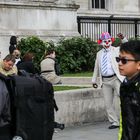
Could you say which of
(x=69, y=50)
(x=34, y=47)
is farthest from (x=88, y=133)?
(x=69, y=50)

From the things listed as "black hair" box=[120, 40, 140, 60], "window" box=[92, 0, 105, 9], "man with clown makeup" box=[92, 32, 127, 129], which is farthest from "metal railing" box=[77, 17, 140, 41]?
"black hair" box=[120, 40, 140, 60]

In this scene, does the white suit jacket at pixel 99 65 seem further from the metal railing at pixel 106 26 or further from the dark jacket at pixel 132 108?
the metal railing at pixel 106 26

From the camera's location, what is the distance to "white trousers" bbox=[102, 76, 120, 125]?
1224cm

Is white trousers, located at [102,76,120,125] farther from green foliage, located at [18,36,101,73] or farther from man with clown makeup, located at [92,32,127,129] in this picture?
green foliage, located at [18,36,101,73]

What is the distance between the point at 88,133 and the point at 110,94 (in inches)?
45.3

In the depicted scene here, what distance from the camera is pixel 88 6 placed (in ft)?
94.0

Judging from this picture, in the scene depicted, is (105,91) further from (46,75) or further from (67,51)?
(67,51)

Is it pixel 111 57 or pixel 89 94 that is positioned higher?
pixel 111 57

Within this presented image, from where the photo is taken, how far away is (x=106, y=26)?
82.1 feet

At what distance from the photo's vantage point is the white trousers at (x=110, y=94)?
40.2 ft

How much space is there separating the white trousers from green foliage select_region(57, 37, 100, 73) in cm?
749

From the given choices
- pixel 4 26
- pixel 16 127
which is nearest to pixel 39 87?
pixel 16 127

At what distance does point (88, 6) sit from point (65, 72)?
930 cm

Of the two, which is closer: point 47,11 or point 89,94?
point 89,94
